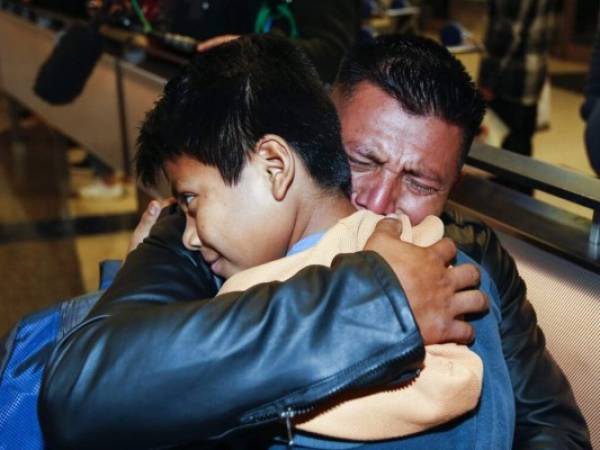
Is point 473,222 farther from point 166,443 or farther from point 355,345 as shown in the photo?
point 166,443

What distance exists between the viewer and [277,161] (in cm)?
101

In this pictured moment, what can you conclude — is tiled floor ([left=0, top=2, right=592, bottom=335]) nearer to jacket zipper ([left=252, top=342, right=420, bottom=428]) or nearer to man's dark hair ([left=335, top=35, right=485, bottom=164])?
man's dark hair ([left=335, top=35, right=485, bottom=164])

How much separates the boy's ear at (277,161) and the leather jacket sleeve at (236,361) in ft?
0.54

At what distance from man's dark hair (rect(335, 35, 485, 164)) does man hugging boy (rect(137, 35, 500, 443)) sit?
212 mm

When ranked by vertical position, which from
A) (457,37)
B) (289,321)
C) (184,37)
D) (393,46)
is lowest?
(457,37)

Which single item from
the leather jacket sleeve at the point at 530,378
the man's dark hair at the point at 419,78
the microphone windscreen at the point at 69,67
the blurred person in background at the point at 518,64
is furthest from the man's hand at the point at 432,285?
the blurred person in background at the point at 518,64

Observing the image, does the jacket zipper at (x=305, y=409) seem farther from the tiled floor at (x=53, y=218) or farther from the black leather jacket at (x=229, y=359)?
the tiled floor at (x=53, y=218)

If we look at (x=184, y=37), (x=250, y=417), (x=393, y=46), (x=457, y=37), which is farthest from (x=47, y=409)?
(x=457, y=37)

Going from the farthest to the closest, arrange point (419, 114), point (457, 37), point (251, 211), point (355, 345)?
point (457, 37) < point (419, 114) < point (251, 211) < point (355, 345)

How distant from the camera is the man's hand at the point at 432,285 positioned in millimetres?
898

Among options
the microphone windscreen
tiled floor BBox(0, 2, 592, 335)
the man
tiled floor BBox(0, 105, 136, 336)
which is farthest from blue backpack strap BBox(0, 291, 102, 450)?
tiled floor BBox(0, 105, 136, 336)

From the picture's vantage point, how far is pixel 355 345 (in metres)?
0.83

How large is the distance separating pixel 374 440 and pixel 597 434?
634mm

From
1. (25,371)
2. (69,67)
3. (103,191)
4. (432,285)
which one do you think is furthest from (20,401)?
(103,191)
